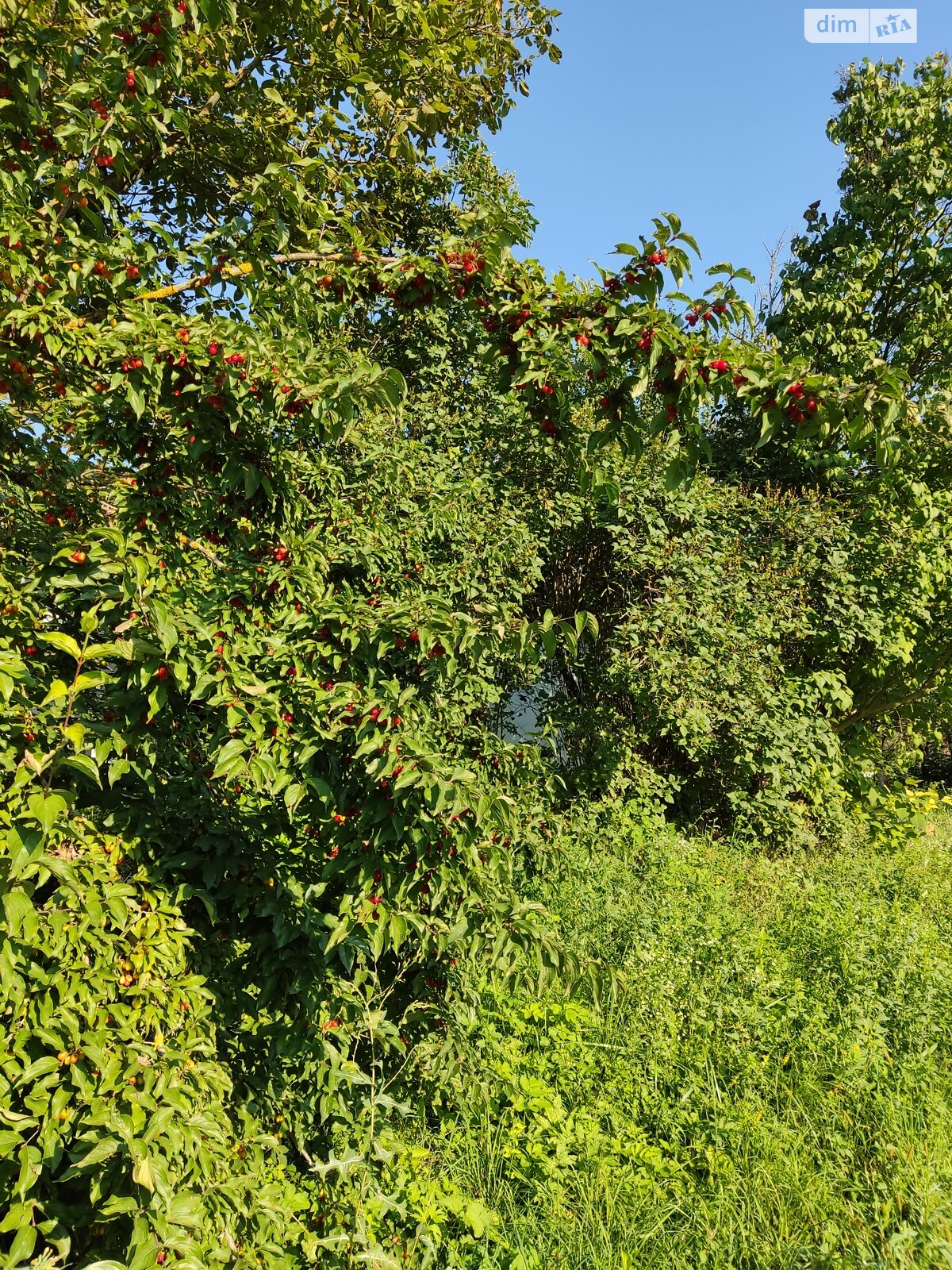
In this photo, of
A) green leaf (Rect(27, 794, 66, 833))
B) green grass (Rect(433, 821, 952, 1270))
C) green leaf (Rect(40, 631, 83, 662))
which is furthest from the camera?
green grass (Rect(433, 821, 952, 1270))

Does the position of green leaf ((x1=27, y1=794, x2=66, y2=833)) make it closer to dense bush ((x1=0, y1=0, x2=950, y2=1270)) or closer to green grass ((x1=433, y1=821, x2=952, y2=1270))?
dense bush ((x1=0, y1=0, x2=950, y2=1270))

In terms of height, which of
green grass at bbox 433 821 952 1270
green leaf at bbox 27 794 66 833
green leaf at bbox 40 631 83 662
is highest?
green leaf at bbox 40 631 83 662

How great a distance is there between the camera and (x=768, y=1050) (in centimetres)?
310

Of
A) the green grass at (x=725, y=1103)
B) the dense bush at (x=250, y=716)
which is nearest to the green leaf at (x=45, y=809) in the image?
the dense bush at (x=250, y=716)

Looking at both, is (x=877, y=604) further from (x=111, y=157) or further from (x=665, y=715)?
(x=111, y=157)

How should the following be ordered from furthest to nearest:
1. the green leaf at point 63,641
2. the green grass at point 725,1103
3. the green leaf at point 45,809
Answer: the green grass at point 725,1103
the green leaf at point 63,641
the green leaf at point 45,809

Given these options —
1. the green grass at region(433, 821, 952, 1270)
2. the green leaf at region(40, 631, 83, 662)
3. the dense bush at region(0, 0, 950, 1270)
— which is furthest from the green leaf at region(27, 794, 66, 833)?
the green grass at region(433, 821, 952, 1270)

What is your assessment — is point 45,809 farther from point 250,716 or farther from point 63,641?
point 250,716

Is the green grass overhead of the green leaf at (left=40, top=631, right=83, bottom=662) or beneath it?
beneath

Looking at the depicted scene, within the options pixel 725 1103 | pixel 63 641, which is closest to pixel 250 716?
pixel 63 641

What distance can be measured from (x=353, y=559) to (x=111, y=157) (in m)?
1.29

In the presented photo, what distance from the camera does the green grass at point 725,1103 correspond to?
230 cm

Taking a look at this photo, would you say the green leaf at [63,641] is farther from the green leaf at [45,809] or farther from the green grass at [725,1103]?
the green grass at [725,1103]

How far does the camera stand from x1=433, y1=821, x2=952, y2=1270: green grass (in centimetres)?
230
